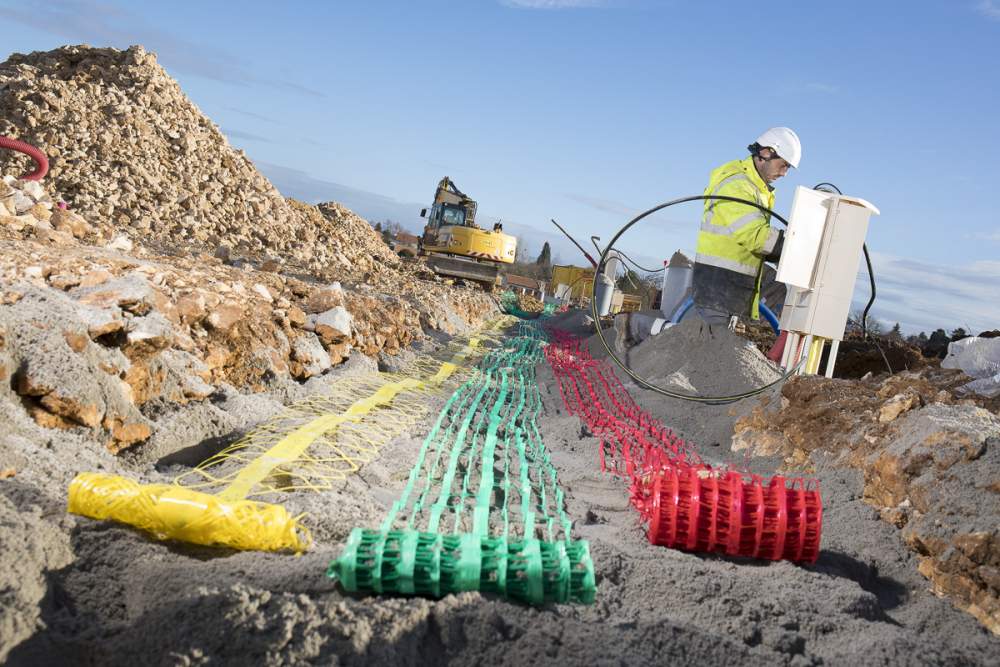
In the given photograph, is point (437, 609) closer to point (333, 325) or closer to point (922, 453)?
point (922, 453)

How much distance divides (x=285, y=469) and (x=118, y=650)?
1.76 m

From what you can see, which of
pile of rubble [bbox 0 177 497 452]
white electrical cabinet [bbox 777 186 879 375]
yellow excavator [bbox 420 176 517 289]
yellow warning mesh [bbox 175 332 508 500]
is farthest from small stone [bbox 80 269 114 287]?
yellow excavator [bbox 420 176 517 289]

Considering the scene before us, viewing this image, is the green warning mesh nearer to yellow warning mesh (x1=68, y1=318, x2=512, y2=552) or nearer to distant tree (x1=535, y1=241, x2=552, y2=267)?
yellow warning mesh (x1=68, y1=318, x2=512, y2=552)

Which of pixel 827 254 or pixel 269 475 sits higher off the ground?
pixel 827 254

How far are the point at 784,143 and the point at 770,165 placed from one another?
234 mm

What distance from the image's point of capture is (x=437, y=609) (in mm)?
2279

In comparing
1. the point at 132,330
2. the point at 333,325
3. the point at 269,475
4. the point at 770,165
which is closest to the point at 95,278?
the point at 132,330

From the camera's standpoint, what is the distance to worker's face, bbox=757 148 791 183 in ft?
23.7

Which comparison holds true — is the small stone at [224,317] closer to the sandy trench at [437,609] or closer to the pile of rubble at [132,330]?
the pile of rubble at [132,330]

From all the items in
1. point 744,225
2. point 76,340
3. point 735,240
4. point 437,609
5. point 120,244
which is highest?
point 744,225

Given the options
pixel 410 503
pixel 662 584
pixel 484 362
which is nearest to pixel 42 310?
pixel 410 503

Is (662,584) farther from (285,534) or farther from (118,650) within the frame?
(118,650)

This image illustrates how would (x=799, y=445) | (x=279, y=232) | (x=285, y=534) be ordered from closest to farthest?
1. (x=285, y=534)
2. (x=799, y=445)
3. (x=279, y=232)

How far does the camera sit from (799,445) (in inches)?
205
